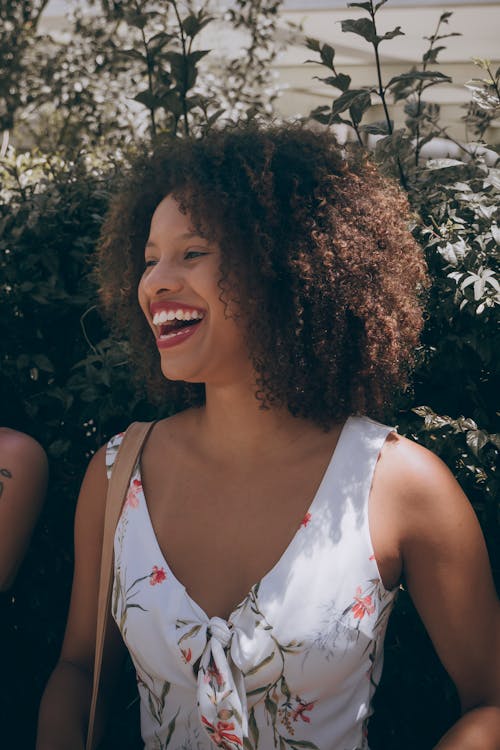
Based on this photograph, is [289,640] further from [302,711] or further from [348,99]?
[348,99]

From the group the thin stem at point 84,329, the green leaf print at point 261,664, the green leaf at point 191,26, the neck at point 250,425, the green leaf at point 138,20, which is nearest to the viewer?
the green leaf print at point 261,664

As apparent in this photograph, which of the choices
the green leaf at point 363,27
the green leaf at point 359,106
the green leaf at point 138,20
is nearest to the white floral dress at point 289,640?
the green leaf at point 359,106

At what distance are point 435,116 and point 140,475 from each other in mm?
1492

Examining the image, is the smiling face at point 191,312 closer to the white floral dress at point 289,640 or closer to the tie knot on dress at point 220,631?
the white floral dress at point 289,640

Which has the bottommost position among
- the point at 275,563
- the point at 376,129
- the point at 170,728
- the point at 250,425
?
the point at 170,728

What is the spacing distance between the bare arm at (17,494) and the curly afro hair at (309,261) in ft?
2.16

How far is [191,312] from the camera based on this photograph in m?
1.70

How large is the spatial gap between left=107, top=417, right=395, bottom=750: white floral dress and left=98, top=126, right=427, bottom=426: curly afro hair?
151 mm

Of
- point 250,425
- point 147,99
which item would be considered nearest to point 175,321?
point 250,425

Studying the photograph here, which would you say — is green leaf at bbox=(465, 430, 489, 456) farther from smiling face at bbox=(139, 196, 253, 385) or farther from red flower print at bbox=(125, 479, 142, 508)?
red flower print at bbox=(125, 479, 142, 508)

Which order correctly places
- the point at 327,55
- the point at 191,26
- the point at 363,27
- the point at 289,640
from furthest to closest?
the point at 191,26 → the point at 327,55 → the point at 363,27 → the point at 289,640

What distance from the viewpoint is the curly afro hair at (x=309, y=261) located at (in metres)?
1.70

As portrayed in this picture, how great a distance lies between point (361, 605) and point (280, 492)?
27 centimetres

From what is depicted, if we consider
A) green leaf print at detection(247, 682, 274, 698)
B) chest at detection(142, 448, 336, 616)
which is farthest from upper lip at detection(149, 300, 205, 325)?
green leaf print at detection(247, 682, 274, 698)
